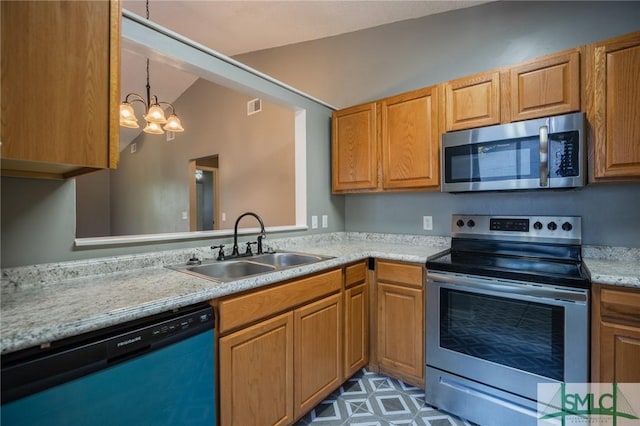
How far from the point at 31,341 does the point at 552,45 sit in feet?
10.0

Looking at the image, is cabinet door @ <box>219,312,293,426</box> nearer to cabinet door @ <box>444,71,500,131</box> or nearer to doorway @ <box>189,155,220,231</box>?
cabinet door @ <box>444,71,500,131</box>

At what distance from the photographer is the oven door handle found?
1.42 m

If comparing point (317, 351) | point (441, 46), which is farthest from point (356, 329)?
point (441, 46)

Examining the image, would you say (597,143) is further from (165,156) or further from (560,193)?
(165,156)

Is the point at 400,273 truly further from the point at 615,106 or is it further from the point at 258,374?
the point at 615,106

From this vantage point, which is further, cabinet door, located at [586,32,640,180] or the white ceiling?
the white ceiling

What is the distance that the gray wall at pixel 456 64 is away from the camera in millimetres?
1839

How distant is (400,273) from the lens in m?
2.04

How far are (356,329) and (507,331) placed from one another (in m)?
0.93

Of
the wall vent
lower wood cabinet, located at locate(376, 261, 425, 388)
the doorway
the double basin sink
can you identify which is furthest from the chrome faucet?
the doorway

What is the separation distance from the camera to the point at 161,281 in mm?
1307

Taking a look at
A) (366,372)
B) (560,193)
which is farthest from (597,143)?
(366,372)

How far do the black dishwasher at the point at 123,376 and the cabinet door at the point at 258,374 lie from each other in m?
0.08

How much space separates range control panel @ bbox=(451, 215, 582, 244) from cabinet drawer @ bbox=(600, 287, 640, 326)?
57 centimetres
